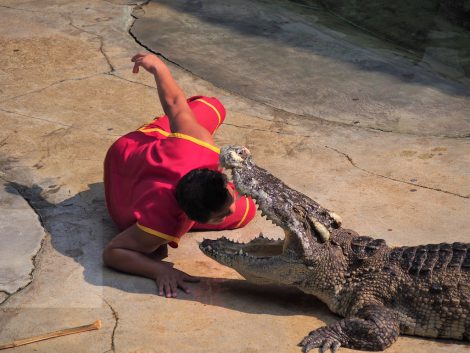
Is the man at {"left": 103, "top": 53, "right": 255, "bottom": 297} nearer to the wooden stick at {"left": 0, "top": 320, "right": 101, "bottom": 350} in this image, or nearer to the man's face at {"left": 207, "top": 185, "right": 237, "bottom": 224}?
the man's face at {"left": 207, "top": 185, "right": 237, "bottom": 224}

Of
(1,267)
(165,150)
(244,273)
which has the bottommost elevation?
(1,267)

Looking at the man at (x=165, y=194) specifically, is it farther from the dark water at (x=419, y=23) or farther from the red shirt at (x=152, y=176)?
the dark water at (x=419, y=23)

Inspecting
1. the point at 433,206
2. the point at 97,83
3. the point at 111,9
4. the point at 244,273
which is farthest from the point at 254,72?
the point at 244,273

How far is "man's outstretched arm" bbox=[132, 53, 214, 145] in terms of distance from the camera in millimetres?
3721

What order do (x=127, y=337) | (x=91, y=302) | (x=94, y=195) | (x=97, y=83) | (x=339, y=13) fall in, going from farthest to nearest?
(x=339, y=13), (x=97, y=83), (x=94, y=195), (x=91, y=302), (x=127, y=337)

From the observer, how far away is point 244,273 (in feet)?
11.3

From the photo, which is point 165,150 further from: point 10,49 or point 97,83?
point 10,49

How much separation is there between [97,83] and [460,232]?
2.63 m

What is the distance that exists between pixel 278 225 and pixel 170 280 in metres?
0.52

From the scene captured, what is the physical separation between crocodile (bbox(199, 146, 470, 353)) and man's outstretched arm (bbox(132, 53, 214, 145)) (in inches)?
15.2

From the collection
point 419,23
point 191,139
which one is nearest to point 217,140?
point 191,139

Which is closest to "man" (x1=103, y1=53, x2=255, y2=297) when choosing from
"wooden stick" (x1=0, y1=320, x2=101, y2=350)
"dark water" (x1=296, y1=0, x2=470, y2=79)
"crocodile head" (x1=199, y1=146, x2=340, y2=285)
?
"crocodile head" (x1=199, y1=146, x2=340, y2=285)

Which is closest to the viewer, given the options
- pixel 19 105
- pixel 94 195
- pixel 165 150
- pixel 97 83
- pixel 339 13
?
pixel 165 150

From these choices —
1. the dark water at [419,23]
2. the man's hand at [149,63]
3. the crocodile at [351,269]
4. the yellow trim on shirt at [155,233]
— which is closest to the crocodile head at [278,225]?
the crocodile at [351,269]
